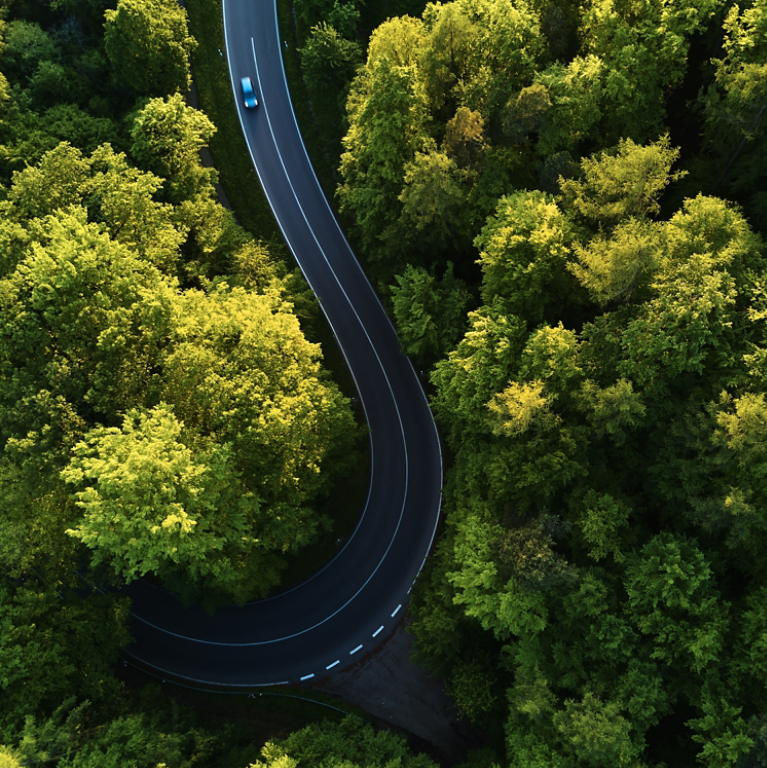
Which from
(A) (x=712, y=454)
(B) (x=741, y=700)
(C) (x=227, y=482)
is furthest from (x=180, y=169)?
(B) (x=741, y=700)

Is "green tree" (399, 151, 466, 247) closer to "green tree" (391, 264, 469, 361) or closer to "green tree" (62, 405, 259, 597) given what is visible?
"green tree" (391, 264, 469, 361)

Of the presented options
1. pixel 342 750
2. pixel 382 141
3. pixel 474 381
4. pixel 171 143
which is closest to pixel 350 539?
pixel 342 750

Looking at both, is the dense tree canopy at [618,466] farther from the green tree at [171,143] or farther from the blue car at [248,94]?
the blue car at [248,94]

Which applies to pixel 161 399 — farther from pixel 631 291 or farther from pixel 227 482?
pixel 631 291

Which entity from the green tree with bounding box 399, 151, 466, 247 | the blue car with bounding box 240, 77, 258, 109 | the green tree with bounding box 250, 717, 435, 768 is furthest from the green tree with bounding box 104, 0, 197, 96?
the green tree with bounding box 250, 717, 435, 768

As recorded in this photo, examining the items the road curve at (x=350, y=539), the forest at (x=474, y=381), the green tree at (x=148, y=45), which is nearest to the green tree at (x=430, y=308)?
the forest at (x=474, y=381)

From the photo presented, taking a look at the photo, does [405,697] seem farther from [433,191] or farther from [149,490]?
[433,191]

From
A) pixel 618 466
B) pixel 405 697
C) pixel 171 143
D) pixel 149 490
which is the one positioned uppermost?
pixel 171 143
